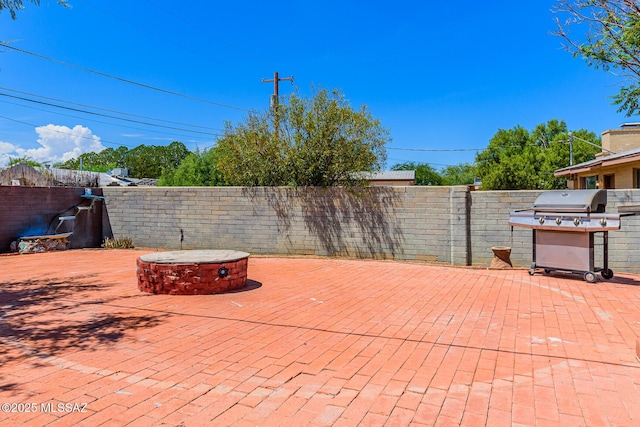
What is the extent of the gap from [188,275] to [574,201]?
737 centimetres

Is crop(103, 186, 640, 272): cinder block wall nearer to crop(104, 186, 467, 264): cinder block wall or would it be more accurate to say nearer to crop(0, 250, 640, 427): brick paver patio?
crop(104, 186, 467, 264): cinder block wall

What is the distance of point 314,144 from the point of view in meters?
11.8

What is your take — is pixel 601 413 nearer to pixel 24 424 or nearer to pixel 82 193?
pixel 24 424

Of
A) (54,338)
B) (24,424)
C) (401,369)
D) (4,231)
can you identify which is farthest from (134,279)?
(4,231)

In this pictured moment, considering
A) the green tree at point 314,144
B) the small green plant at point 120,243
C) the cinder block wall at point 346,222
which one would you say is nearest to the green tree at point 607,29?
the cinder block wall at point 346,222

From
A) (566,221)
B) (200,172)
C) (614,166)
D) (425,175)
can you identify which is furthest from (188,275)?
(425,175)

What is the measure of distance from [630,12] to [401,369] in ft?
14.0

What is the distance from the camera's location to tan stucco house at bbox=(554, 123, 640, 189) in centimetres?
1290

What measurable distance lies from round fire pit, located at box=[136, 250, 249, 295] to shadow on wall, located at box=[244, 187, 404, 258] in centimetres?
485

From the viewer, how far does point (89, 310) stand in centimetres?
592

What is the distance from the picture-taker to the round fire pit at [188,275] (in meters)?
6.77

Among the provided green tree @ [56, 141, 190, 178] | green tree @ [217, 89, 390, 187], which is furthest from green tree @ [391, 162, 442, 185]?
green tree @ [217, 89, 390, 187]

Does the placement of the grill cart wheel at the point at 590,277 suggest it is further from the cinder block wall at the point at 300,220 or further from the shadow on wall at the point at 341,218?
the shadow on wall at the point at 341,218

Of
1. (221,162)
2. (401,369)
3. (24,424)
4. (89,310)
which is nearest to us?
(24,424)
